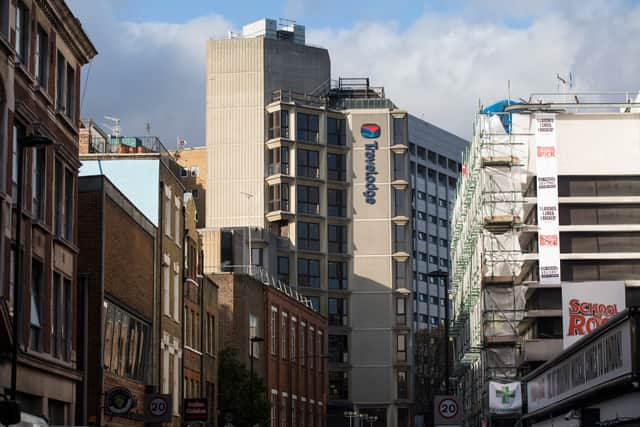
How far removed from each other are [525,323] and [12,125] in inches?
2138

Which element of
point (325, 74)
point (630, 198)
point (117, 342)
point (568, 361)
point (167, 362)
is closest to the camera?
point (568, 361)

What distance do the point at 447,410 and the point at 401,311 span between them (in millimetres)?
80014

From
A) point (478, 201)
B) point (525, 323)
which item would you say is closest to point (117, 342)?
point (525, 323)

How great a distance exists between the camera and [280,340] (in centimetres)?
8281

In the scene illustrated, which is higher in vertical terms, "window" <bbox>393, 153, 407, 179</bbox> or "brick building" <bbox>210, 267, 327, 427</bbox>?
"window" <bbox>393, 153, 407, 179</bbox>

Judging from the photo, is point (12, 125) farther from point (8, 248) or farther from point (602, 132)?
point (602, 132)

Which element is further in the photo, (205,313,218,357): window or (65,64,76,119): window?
(205,313,218,357): window

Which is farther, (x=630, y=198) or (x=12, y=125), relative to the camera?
(x=630, y=198)

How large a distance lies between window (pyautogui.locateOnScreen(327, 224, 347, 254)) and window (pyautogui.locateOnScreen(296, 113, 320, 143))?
326 inches

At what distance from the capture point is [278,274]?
376 feet

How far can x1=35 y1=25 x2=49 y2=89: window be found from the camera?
36906mm

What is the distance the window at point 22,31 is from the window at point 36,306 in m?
5.63

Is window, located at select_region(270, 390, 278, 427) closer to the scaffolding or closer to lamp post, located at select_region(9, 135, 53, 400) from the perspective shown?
the scaffolding

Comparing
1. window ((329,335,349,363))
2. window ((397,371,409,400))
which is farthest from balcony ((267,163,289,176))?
window ((397,371,409,400))
